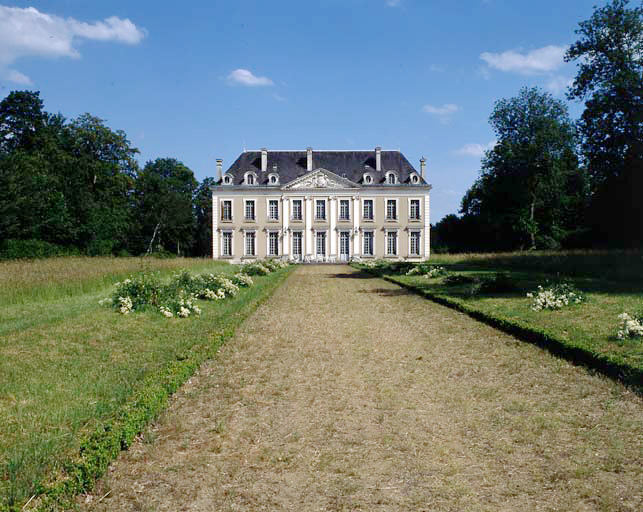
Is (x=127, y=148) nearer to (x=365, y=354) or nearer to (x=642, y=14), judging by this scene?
(x=642, y=14)

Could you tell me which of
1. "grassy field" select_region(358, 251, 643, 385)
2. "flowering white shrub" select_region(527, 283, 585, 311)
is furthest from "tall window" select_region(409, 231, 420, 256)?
"flowering white shrub" select_region(527, 283, 585, 311)

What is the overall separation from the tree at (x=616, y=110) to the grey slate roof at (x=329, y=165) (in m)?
24.6

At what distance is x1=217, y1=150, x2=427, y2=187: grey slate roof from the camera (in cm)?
5653

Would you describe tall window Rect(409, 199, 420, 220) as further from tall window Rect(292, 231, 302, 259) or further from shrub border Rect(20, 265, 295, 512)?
shrub border Rect(20, 265, 295, 512)

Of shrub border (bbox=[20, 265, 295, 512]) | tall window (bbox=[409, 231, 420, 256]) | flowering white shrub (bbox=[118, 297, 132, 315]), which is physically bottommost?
shrub border (bbox=[20, 265, 295, 512])

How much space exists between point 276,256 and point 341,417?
167 feet

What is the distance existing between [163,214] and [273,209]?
12.5 meters

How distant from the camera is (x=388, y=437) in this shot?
450 cm

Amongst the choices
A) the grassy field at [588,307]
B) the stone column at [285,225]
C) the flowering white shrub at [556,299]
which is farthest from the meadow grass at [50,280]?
the stone column at [285,225]

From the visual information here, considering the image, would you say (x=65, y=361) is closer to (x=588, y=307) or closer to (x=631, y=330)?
(x=631, y=330)

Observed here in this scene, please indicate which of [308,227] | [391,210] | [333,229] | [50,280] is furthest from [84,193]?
[50,280]

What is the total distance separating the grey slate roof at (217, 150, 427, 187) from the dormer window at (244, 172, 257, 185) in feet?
1.70

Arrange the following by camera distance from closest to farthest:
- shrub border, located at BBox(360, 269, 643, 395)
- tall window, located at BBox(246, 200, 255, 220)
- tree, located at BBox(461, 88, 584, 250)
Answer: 1. shrub border, located at BBox(360, 269, 643, 395)
2. tree, located at BBox(461, 88, 584, 250)
3. tall window, located at BBox(246, 200, 255, 220)

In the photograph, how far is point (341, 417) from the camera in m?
5.05
